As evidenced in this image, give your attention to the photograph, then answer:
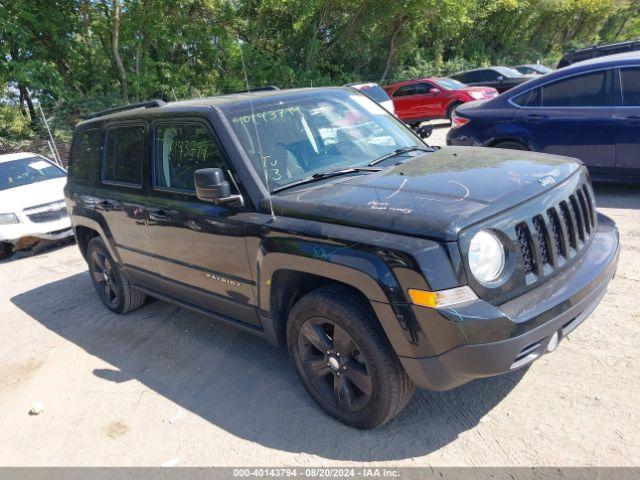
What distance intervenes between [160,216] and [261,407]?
1575mm

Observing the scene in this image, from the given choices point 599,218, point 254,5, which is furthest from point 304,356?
point 254,5

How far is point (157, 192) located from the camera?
12.9ft

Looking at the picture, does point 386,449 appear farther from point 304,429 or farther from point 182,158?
point 182,158

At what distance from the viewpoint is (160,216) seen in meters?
3.90

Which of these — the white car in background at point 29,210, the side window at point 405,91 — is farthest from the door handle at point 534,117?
the side window at point 405,91

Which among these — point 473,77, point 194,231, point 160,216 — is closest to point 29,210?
point 160,216

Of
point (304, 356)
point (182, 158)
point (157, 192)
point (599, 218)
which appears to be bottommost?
point (304, 356)

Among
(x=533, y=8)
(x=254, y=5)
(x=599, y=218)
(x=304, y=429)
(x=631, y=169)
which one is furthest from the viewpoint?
(x=533, y=8)

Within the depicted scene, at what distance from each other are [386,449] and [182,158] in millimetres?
2354

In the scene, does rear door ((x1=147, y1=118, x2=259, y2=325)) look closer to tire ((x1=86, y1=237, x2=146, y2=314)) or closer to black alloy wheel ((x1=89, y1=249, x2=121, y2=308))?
tire ((x1=86, y1=237, x2=146, y2=314))

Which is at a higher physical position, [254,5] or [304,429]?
[254,5]

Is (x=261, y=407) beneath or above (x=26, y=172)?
beneath

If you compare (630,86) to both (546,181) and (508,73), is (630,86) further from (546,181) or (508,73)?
(508,73)

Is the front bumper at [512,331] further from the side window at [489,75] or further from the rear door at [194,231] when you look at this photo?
the side window at [489,75]
